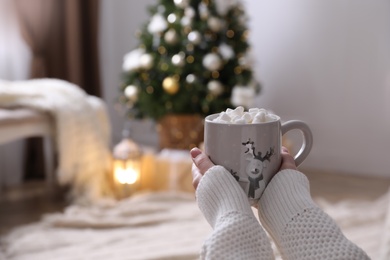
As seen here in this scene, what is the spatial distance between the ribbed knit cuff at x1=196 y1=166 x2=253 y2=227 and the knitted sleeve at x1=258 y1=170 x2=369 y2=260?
0.14 ft

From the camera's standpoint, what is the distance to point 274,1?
11.3 feet

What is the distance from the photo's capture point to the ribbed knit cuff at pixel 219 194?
848 mm

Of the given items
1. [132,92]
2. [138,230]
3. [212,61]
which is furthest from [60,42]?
[138,230]

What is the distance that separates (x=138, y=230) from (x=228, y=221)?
142 cm

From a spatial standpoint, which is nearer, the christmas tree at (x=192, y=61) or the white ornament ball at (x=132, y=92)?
the christmas tree at (x=192, y=61)

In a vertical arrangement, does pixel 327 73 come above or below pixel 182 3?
below

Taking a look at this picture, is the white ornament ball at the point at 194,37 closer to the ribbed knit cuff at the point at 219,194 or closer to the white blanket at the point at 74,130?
the white blanket at the point at 74,130

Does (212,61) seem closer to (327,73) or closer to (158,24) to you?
(158,24)

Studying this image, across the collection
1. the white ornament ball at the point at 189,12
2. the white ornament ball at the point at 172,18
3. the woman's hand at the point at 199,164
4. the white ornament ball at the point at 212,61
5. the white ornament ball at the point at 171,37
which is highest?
the white ornament ball at the point at 189,12

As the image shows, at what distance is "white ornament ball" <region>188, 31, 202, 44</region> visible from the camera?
2.93m

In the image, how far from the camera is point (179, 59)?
9.64ft

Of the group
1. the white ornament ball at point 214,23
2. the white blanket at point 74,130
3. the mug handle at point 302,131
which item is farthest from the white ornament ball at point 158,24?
the mug handle at point 302,131

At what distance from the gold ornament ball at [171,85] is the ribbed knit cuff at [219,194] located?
2086 millimetres

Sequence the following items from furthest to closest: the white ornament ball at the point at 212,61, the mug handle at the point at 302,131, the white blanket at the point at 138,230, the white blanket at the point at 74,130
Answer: the white ornament ball at the point at 212,61, the white blanket at the point at 74,130, the white blanket at the point at 138,230, the mug handle at the point at 302,131
